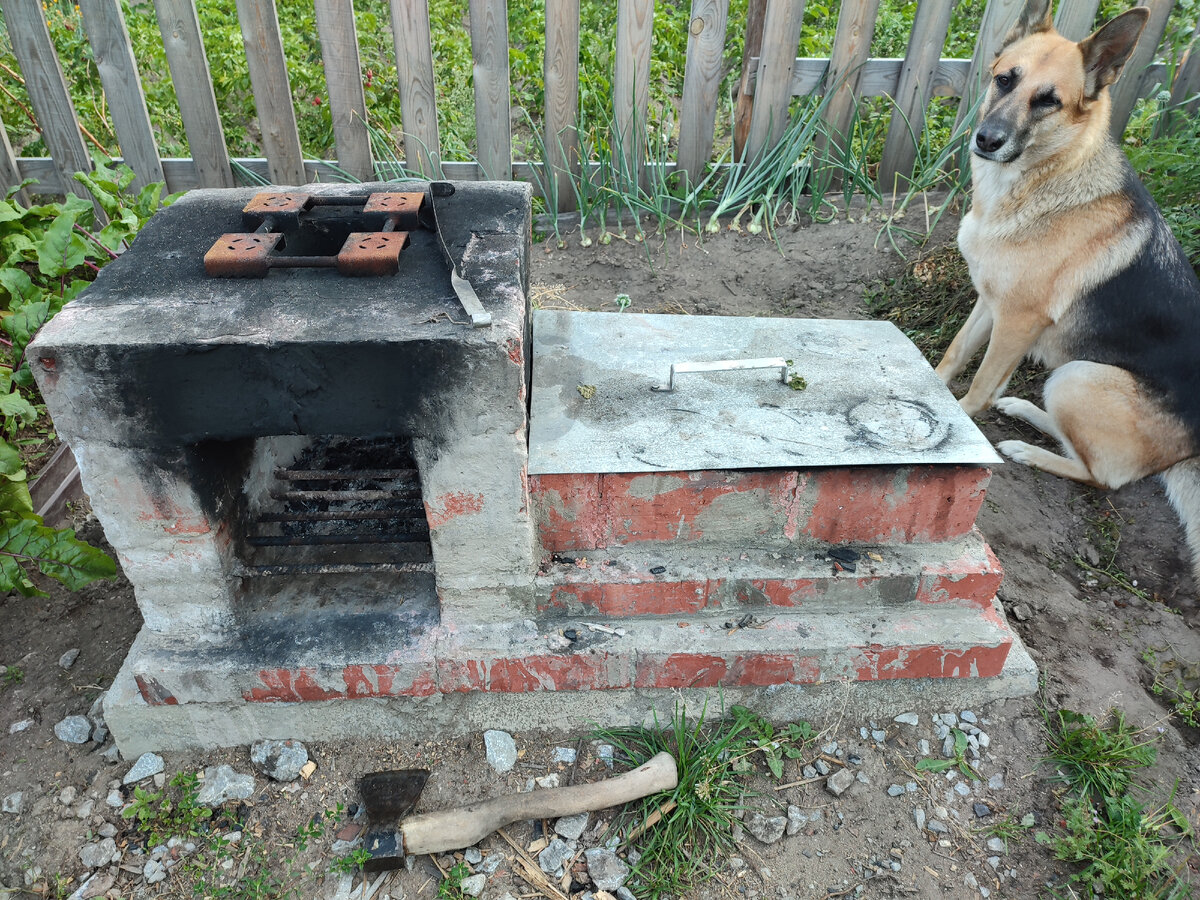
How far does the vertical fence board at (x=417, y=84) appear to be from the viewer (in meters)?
4.04

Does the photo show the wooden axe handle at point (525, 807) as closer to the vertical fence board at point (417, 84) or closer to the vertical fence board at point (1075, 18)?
the vertical fence board at point (417, 84)

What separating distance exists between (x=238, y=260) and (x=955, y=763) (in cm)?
250

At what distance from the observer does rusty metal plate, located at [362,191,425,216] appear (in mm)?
2334

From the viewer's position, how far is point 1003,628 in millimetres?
2396

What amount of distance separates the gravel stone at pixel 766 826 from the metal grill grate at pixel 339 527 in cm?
116

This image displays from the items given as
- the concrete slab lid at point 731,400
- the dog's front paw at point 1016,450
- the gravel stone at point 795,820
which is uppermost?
the concrete slab lid at point 731,400

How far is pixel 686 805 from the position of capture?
2168mm

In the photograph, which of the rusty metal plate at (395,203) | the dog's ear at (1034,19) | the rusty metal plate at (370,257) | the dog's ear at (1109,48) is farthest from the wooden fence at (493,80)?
the rusty metal plate at (370,257)

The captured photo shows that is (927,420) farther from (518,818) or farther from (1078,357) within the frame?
(518,818)

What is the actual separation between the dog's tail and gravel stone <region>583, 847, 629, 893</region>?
239cm

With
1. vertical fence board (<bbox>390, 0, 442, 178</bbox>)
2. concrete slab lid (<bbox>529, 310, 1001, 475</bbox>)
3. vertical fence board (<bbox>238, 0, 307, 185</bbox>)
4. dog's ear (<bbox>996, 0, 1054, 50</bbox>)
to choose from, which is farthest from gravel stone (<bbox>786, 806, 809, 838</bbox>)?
vertical fence board (<bbox>238, 0, 307, 185</bbox>)

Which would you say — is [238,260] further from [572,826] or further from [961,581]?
[961,581]

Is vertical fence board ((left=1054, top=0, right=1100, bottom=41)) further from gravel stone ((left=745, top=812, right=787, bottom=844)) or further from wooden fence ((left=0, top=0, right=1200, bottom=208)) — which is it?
gravel stone ((left=745, top=812, right=787, bottom=844))

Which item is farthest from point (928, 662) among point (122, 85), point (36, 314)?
point (122, 85)
